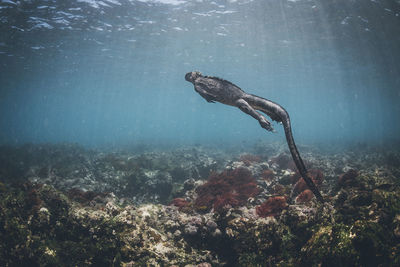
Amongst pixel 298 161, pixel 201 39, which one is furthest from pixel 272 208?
pixel 201 39

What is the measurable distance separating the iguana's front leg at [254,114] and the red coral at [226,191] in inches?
120

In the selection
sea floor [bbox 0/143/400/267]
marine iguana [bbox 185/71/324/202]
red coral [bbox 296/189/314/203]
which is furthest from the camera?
red coral [bbox 296/189/314/203]

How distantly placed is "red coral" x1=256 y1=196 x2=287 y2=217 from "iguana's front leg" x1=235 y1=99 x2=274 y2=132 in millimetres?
2226

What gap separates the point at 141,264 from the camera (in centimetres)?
390

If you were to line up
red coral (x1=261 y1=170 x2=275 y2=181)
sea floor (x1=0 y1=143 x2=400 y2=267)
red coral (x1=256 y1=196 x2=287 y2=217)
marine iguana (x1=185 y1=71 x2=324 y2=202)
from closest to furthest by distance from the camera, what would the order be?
1. sea floor (x1=0 y1=143 x2=400 y2=267)
2. marine iguana (x1=185 y1=71 x2=324 y2=202)
3. red coral (x1=256 y1=196 x2=287 y2=217)
4. red coral (x1=261 y1=170 x2=275 y2=181)

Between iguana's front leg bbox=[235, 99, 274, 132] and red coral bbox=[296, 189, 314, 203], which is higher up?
iguana's front leg bbox=[235, 99, 274, 132]

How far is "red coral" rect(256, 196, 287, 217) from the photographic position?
5.33 metres

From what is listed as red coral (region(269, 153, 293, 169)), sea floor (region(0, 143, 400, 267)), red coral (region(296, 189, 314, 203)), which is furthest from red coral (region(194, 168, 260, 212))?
red coral (region(269, 153, 293, 169))

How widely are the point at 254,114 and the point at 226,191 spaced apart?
4.08 m

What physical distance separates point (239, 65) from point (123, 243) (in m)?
33.4

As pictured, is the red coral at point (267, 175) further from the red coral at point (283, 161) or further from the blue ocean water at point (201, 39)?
the blue ocean water at point (201, 39)

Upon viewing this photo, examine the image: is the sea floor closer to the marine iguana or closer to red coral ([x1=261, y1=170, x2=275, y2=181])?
the marine iguana

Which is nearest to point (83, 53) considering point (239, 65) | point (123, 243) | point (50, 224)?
point (239, 65)

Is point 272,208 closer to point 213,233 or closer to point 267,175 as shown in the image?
point 213,233
